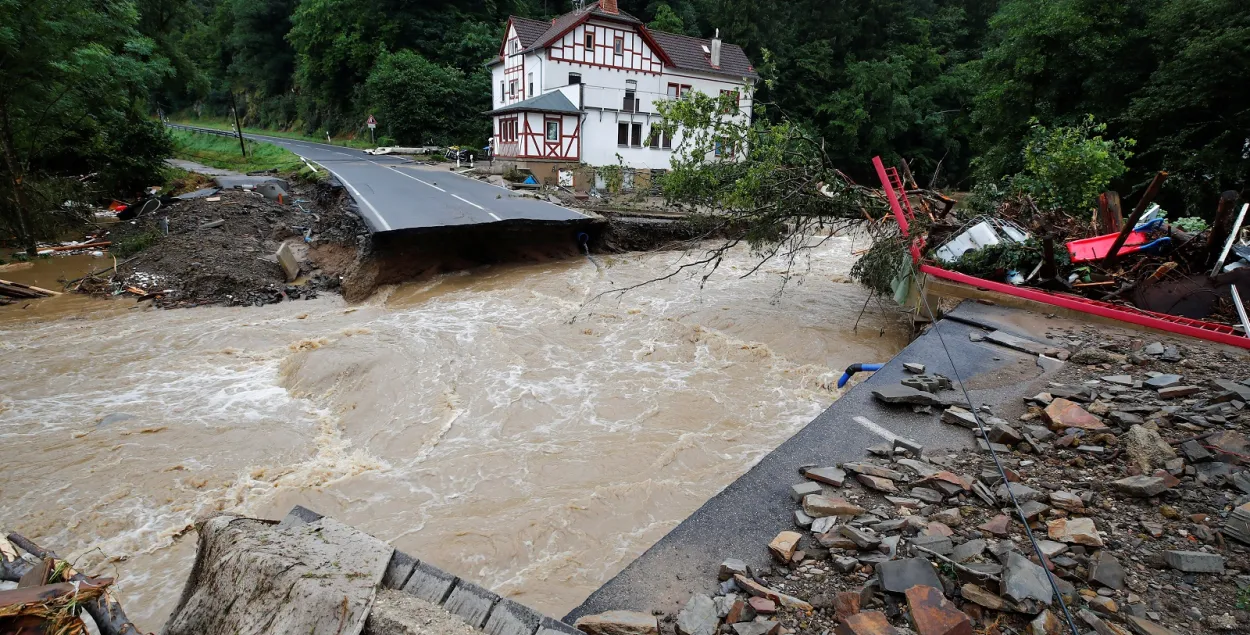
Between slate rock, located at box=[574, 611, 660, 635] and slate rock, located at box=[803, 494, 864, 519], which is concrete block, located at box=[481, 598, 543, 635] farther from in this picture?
slate rock, located at box=[803, 494, 864, 519]

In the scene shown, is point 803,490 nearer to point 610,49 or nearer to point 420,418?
point 420,418

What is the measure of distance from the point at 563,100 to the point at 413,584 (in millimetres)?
29411

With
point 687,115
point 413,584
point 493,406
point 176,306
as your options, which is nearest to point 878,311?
point 687,115

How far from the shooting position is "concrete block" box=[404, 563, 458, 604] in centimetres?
247

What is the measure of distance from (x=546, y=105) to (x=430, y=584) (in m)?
28.3

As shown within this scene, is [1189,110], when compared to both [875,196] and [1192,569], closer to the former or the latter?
[875,196]

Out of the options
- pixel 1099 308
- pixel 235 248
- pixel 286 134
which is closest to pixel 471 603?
pixel 1099 308

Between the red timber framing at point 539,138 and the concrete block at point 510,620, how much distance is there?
27.8 m

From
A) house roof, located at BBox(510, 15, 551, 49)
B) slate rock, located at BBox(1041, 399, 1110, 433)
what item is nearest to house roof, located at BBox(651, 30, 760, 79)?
house roof, located at BBox(510, 15, 551, 49)

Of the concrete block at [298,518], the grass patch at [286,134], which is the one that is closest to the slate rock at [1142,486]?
the concrete block at [298,518]

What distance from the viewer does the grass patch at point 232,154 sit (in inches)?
1142

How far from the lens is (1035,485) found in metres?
4.19

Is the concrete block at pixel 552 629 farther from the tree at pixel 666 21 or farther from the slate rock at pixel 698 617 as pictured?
the tree at pixel 666 21

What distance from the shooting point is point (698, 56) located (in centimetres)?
3388
